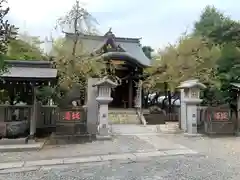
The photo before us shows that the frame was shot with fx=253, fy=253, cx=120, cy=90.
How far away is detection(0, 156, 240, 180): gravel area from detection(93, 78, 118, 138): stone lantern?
10.9 ft

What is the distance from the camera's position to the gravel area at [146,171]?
17.5 feet

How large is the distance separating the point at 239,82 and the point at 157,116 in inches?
212

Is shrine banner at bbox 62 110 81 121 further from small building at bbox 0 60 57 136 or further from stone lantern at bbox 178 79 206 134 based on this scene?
stone lantern at bbox 178 79 206 134

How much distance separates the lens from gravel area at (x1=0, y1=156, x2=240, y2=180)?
5.34m

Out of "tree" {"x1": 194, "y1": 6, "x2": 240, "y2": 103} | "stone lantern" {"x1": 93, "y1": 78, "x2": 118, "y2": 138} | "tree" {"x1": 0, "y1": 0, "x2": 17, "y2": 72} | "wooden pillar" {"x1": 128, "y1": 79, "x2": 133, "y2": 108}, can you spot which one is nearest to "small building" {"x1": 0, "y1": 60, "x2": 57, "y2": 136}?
"stone lantern" {"x1": 93, "y1": 78, "x2": 118, "y2": 138}

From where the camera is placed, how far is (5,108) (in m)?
9.41

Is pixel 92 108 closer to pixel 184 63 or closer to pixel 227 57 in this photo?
pixel 184 63

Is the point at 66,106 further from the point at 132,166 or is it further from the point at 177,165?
the point at 177,165

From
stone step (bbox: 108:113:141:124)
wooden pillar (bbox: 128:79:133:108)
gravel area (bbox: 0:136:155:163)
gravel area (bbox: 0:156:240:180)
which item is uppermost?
wooden pillar (bbox: 128:79:133:108)

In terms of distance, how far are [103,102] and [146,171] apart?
14.7 feet

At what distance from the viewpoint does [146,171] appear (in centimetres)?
579

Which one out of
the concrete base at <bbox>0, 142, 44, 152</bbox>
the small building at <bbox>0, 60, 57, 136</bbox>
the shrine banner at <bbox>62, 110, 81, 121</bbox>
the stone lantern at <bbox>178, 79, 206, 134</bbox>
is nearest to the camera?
the concrete base at <bbox>0, 142, 44, 152</bbox>

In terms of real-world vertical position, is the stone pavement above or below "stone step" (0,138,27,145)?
below

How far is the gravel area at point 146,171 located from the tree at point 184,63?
28.0ft
